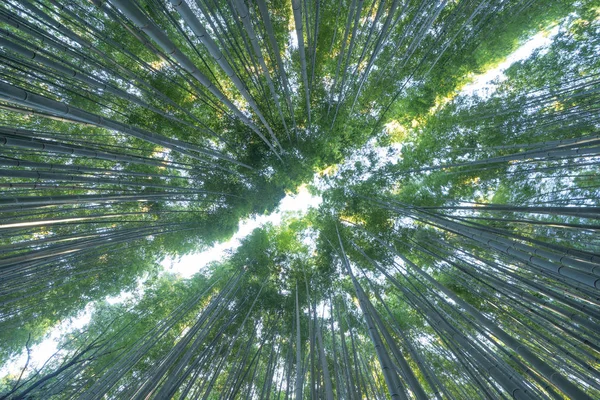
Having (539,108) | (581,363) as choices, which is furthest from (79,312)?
(539,108)

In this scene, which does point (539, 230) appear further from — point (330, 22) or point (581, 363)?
point (330, 22)

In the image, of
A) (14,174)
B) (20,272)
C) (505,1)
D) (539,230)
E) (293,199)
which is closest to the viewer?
(14,174)

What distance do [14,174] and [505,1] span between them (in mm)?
6828

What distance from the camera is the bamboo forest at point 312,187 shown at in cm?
454

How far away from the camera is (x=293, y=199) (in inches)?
292

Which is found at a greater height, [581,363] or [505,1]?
[505,1]

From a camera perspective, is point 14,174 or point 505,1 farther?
point 505,1

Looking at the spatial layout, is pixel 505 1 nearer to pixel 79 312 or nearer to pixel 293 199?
pixel 293 199

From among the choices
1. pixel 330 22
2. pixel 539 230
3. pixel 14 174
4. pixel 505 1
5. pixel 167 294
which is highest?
pixel 505 1

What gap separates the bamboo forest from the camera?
14.9 feet

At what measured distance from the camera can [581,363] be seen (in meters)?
2.84

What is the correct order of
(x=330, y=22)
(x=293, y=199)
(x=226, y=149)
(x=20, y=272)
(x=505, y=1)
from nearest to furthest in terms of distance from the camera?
(x=20, y=272) → (x=505, y=1) → (x=330, y=22) → (x=226, y=149) → (x=293, y=199)

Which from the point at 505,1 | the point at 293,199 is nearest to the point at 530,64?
the point at 505,1

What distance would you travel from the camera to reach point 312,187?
23.7 feet
